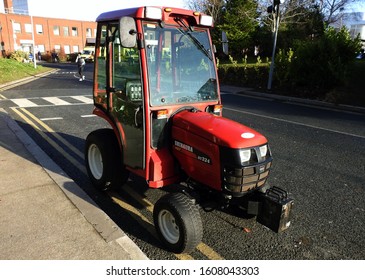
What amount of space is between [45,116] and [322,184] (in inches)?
322

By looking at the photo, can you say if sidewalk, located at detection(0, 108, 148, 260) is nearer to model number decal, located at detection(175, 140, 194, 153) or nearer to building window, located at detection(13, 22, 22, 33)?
model number decal, located at detection(175, 140, 194, 153)

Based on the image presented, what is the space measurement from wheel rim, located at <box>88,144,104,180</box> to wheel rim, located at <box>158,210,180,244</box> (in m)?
1.65

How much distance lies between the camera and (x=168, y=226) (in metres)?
3.34

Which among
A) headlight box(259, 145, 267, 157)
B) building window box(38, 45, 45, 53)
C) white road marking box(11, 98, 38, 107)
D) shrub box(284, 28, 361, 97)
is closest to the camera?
headlight box(259, 145, 267, 157)

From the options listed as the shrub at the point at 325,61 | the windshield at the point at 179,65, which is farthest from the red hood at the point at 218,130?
the shrub at the point at 325,61

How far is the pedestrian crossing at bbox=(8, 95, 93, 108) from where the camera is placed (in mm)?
11562

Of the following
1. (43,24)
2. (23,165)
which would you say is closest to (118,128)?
(23,165)

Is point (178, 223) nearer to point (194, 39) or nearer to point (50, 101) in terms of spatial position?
point (194, 39)

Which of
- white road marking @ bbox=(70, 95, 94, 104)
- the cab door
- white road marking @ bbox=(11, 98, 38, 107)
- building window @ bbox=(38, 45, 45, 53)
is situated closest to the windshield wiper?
the cab door

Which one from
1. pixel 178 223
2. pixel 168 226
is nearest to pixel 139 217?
pixel 168 226

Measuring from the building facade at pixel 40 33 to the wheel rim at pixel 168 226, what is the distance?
53.1 meters

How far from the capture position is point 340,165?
5.75 meters

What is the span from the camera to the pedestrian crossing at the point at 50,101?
1156 cm

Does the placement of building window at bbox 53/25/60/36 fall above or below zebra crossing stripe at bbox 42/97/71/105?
above
